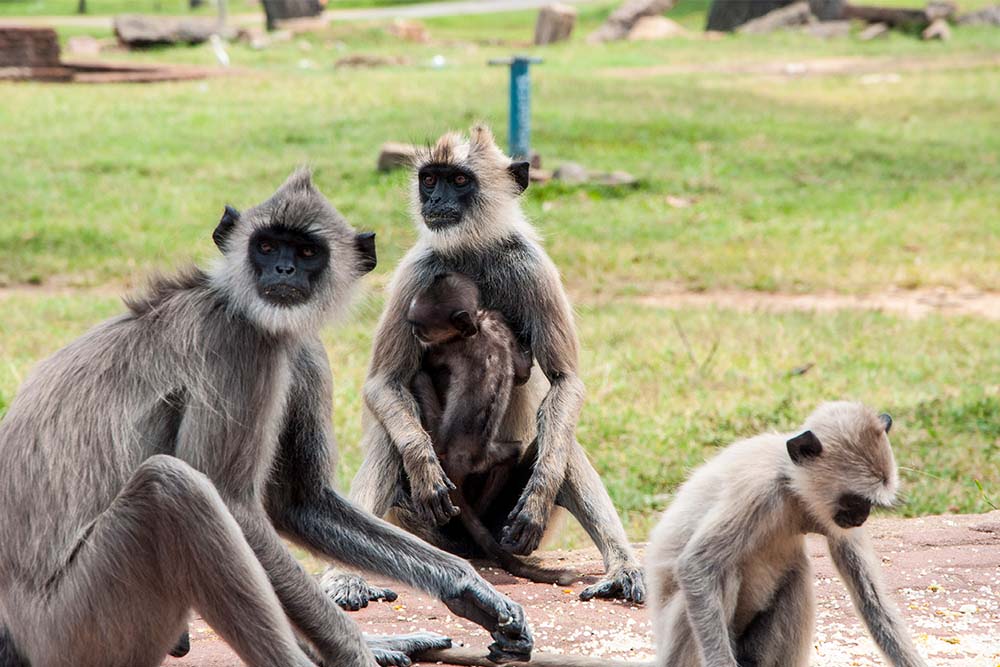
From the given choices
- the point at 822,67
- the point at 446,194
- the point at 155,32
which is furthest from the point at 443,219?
the point at 155,32

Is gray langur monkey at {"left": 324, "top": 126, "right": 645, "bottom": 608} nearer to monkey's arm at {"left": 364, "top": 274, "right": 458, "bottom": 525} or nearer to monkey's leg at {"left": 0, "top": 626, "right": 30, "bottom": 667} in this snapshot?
monkey's arm at {"left": 364, "top": 274, "right": 458, "bottom": 525}

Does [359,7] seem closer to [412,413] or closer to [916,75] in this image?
[916,75]

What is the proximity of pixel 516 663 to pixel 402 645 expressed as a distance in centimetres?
35

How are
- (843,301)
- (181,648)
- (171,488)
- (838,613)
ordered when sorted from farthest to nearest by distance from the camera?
(843,301) → (838,613) → (181,648) → (171,488)

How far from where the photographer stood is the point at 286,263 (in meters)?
3.78

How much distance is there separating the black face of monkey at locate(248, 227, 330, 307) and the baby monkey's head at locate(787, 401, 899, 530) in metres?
1.33

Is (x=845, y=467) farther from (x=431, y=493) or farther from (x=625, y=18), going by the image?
(x=625, y=18)

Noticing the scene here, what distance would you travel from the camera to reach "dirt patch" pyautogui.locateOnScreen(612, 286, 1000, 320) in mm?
9664

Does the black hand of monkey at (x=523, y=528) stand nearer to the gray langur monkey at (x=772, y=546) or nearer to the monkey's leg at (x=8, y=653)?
the gray langur monkey at (x=772, y=546)

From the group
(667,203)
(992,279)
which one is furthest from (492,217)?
(667,203)

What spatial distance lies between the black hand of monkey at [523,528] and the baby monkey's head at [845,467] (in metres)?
1.48

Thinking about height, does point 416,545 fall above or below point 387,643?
above

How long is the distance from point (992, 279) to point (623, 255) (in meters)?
2.71

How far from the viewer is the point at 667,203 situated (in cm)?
1284
